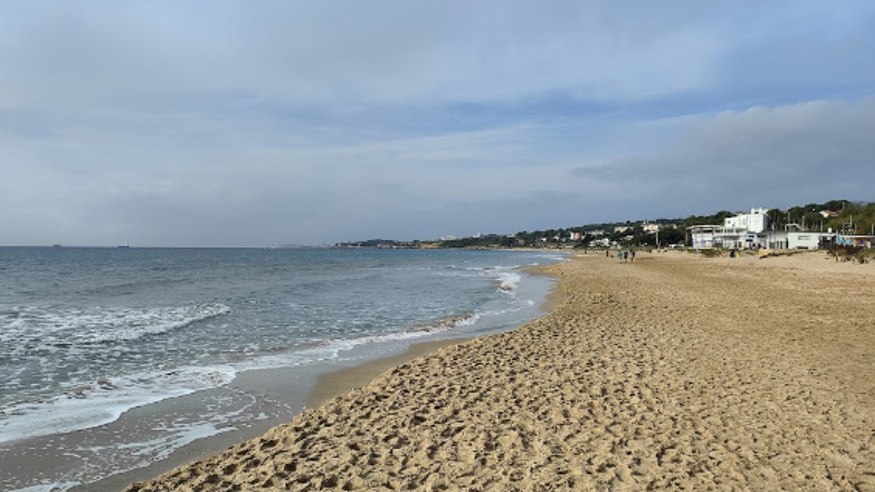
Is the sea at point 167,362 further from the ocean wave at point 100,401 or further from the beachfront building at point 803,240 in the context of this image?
the beachfront building at point 803,240

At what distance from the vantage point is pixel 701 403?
6090 mm

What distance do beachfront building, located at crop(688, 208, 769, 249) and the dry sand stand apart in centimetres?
9024

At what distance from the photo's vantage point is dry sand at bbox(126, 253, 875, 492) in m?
4.23

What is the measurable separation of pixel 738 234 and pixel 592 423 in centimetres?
10416

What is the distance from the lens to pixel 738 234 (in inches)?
3691

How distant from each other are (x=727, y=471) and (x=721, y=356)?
505cm

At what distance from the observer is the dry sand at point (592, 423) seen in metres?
4.23

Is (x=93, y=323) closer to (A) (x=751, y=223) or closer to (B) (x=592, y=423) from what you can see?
(B) (x=592, y=423)

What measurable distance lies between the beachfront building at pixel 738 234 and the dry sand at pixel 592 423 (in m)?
90.2

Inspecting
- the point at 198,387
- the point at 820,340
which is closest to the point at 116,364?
the point at 198,387

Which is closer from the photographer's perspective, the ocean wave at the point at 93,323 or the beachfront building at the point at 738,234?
the ocean wave at the point at 93,323

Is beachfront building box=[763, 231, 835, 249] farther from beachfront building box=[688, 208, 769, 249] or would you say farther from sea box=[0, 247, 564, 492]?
sea box=[0, 247, 564, 492]

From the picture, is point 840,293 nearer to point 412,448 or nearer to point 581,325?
point 581,325

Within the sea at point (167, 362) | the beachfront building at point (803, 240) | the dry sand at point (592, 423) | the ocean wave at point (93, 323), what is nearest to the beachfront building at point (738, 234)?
the beachfront building at point (803, 240)
